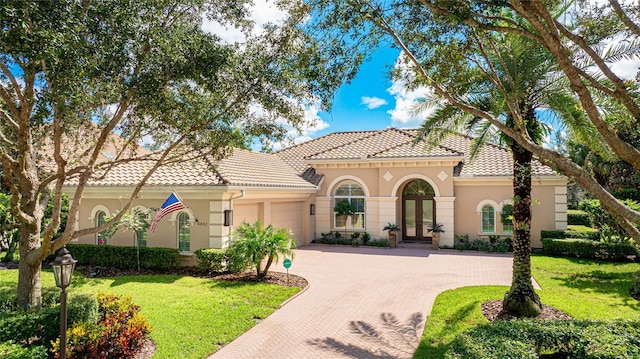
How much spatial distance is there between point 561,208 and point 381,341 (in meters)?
15.8

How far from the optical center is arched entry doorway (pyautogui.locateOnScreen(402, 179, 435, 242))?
22234 millimetres

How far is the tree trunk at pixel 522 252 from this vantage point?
9242 mm

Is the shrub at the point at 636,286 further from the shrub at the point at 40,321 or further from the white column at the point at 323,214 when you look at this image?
the shrub at the point at 40,321

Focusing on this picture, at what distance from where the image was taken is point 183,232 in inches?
616

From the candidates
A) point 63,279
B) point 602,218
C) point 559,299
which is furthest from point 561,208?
point 63,279

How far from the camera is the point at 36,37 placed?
211 inches

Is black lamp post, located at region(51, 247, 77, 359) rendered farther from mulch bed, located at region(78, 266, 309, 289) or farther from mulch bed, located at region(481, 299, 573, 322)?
mulch bed, located at region(481, 299, 573, 322)

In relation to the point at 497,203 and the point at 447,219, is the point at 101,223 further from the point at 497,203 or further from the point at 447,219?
the point at 497,203

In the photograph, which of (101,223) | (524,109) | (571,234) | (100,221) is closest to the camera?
(524,109)

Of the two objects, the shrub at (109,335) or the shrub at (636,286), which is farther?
the shrub at (636,286)

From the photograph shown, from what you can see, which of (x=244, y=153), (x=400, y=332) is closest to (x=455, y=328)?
(x=400, y=332)

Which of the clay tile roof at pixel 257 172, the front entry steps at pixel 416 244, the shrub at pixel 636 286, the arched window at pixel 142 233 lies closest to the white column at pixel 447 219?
the front entry steps at pixel 416 244

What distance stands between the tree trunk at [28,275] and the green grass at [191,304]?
52.8 inches

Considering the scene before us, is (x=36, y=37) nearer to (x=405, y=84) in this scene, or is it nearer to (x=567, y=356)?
(x=405, y=84)
